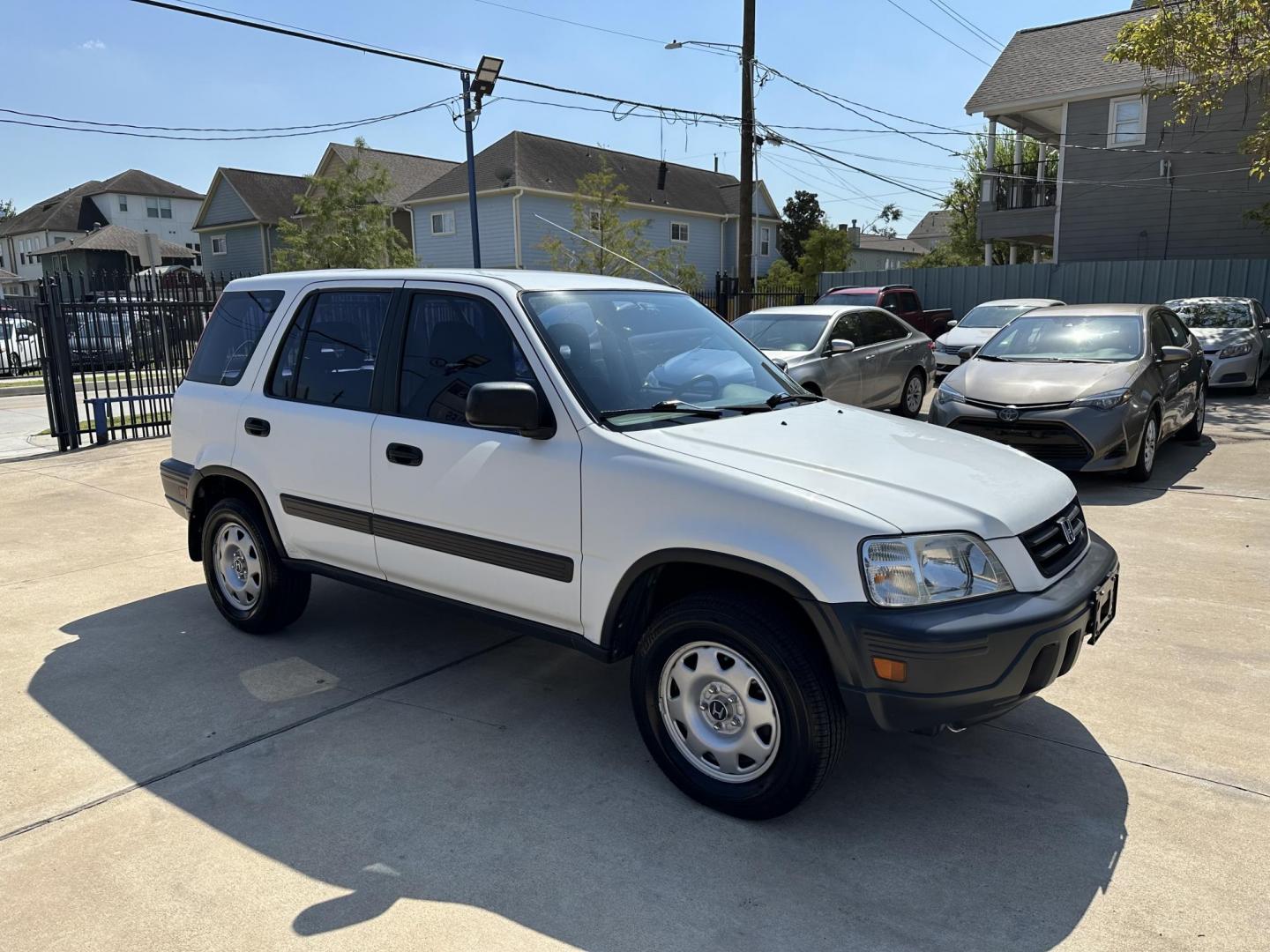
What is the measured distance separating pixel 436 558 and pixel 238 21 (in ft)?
38.1

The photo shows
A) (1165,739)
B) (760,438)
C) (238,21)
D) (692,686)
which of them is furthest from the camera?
(238,21)

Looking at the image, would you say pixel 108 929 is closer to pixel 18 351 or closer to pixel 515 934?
pixel 515 934

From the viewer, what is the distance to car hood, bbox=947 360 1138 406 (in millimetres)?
8148

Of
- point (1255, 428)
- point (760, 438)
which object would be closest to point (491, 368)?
point (760, 438)

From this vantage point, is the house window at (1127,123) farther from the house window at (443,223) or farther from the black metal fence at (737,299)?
the house window at (443,223)

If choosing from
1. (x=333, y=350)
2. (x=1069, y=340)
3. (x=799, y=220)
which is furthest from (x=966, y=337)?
(x=799, y=220)

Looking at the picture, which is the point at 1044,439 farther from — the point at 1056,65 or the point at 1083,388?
the point at 1056,65

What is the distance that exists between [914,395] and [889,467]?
9535 millimetres

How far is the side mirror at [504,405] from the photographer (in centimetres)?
345

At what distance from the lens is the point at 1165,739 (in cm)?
384

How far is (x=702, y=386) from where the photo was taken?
4.05 meters

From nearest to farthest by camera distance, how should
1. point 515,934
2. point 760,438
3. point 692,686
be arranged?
point 515,934, point 692,686, point 760,438

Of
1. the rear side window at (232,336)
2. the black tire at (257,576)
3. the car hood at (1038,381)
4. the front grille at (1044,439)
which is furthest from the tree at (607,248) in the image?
the black tire at (257,576)

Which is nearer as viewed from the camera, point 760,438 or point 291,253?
point 760,438
